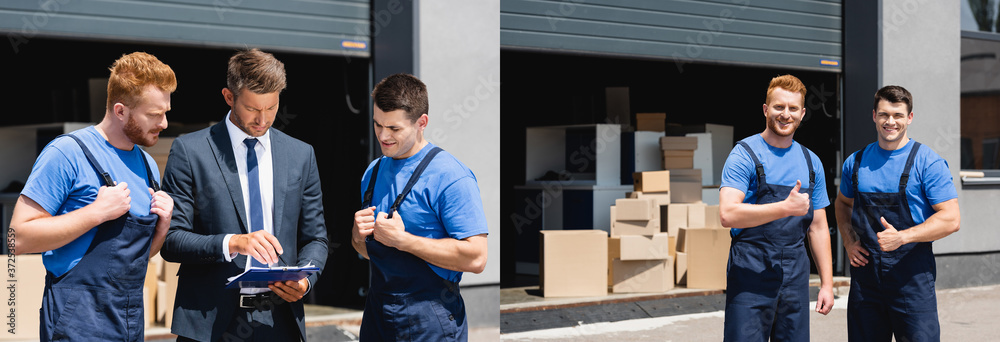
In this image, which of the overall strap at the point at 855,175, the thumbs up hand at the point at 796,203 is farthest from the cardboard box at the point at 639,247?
the thumbs up hand at the point at 796,203

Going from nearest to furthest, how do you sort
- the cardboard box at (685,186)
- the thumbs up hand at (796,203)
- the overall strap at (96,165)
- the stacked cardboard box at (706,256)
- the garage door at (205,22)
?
the overall strap at (96,165), the thumbs up hand at (796,203), the garage door at (205,22), the stacked cardboard box at (706,256), the cardboard box at (685,186)

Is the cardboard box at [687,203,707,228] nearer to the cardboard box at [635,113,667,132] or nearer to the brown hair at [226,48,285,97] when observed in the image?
the cardboard box at [635,113,667,132]

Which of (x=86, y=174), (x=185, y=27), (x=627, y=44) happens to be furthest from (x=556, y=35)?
(x=86, y=174)

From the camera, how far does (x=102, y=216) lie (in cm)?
265

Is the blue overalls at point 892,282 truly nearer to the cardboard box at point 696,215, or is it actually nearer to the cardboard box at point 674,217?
the cardboard box at point 674,217

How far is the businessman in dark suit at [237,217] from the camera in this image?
2.70 metres

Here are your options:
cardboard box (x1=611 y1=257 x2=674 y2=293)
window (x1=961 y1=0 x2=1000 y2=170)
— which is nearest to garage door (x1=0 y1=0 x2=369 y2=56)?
cardboard box (x1=611 y1=257 x2=674 y2=293)

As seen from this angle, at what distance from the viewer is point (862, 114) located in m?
9.57

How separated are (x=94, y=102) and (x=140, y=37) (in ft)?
8.02

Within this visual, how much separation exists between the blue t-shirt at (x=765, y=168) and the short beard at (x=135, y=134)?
2.64m

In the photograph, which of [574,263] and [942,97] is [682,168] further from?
[942,97]

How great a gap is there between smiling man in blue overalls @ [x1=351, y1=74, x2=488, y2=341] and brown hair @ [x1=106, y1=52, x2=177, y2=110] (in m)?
0.72

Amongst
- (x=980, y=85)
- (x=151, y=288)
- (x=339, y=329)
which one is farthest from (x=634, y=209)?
(x=980, y=85)

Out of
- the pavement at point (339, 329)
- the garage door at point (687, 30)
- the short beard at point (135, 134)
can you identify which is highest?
the garage door at point (687, 30)
